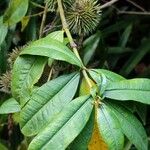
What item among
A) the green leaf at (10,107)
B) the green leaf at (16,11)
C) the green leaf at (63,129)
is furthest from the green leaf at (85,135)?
the green leaf at (16,11)

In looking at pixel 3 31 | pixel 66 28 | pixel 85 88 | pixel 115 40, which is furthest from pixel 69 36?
pixel 115 40

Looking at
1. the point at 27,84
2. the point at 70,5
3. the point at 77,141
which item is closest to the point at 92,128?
the point at 77,141

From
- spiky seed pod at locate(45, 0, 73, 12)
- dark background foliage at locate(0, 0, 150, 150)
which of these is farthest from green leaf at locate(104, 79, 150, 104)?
dark background foliage at locate(0, 0, 150, 150)

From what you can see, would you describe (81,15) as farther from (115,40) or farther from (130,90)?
(115,40)

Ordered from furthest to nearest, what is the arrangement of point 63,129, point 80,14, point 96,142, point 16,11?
point 16,11
point 80,14
point 96,142
point 63,129

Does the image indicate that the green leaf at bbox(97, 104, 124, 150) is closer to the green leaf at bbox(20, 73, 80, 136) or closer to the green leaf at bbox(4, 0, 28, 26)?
the green leaf at bbox(20, 73, 80, 136)

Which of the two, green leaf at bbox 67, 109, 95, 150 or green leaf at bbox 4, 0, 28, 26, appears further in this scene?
green leaf at bbox 4, 0, 28, 26

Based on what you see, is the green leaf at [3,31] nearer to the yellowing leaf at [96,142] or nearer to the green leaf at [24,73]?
the green leaf at [24,73]
